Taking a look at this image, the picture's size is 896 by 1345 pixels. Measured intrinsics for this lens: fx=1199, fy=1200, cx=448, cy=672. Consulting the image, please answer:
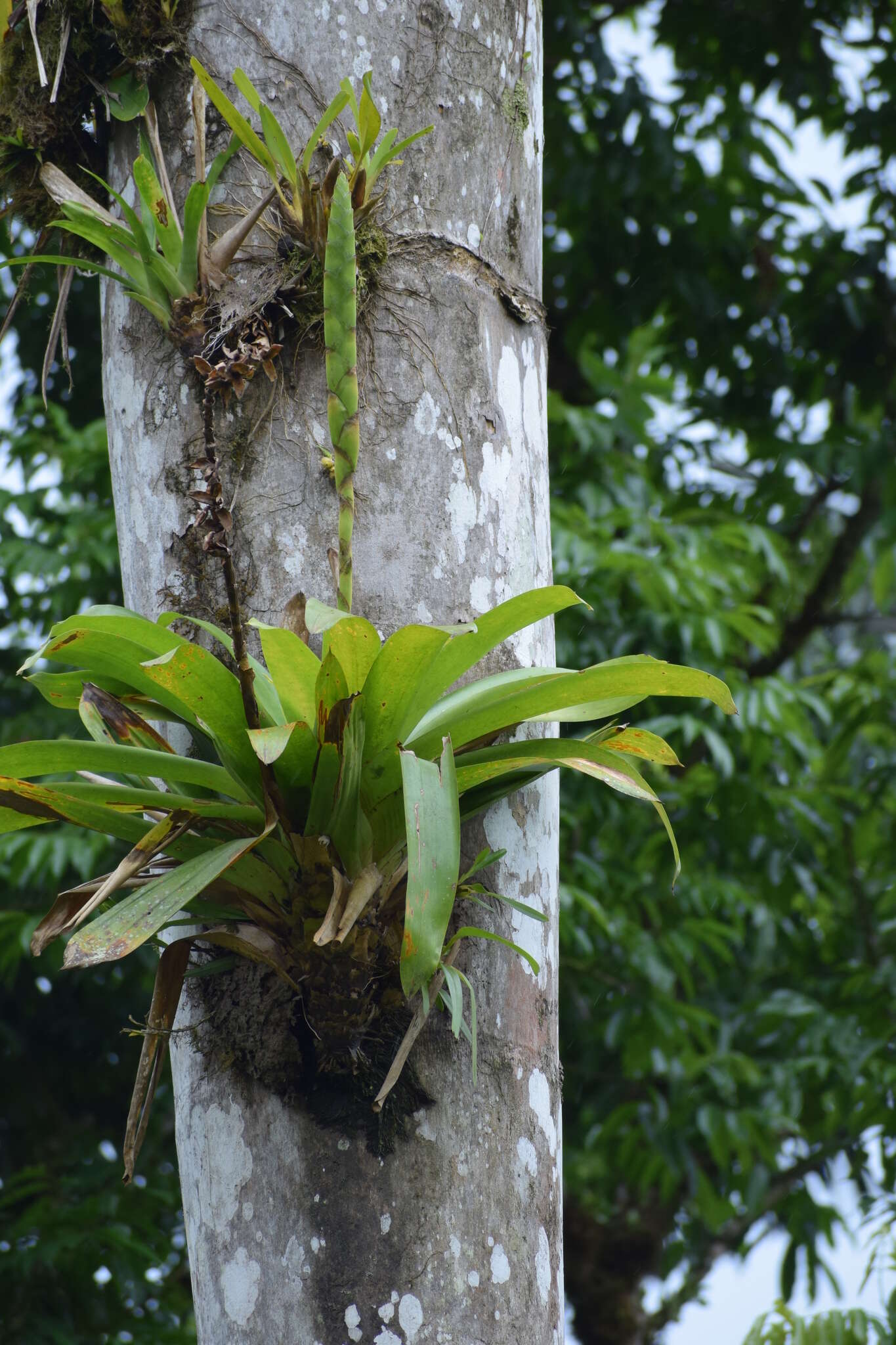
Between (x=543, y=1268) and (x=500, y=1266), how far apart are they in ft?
0.21

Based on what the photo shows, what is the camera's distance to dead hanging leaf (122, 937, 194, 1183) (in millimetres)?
1055

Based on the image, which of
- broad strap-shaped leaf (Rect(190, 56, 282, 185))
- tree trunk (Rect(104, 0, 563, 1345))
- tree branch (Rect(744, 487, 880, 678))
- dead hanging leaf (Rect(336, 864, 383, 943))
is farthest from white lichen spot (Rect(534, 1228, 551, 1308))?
tree branch (Rect(744, 487, 880, 678))

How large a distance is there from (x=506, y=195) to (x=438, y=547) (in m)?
0.43

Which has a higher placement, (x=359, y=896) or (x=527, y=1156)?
(x=359, y=896)

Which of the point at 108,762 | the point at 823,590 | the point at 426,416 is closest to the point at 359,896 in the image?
the point at 108,762

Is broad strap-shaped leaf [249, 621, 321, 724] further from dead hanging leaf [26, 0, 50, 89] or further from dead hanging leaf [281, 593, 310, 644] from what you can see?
dead hanging leaf [26, 0, 50, 89]

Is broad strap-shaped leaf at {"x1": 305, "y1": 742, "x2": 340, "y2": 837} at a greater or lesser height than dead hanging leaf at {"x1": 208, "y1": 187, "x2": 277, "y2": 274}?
lesser

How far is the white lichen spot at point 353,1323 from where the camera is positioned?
959mm

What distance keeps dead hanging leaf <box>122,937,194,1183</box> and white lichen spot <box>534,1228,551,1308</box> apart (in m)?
0.36

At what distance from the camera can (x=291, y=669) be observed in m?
0.99

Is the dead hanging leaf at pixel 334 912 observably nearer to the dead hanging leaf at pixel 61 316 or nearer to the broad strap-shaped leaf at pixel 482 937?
the broad strap-shaped leaf at pixel 482 937

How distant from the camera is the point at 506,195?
1.33 meters

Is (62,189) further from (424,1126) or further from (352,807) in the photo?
(424,1126)

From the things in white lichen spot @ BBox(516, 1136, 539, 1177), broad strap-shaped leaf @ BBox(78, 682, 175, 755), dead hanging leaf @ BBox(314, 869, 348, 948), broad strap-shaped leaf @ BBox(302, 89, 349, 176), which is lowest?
white lichen spot @ BBox(516, 1136, 539, 1177)
